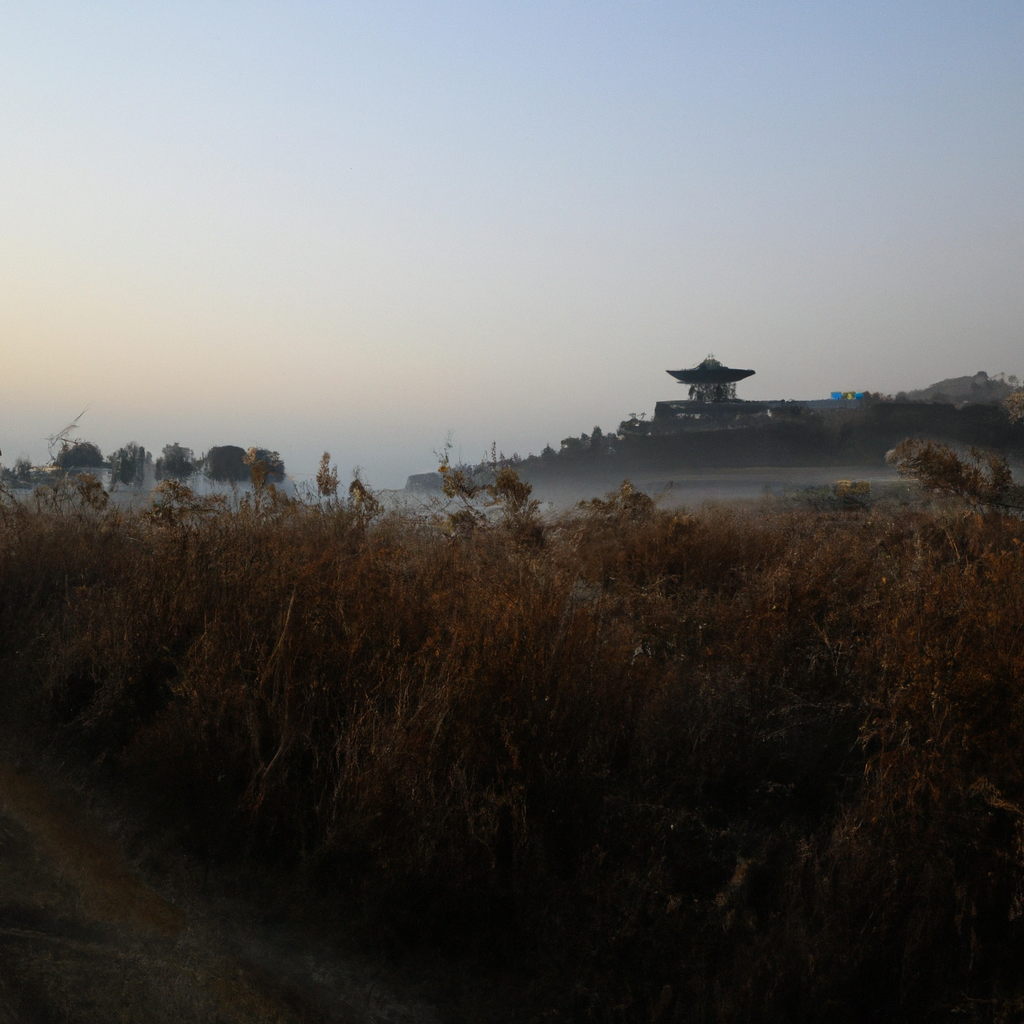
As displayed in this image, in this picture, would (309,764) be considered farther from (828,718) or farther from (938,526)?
(938,526)

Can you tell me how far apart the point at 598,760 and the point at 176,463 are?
1361 centimetres

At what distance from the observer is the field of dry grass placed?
2.36 meters

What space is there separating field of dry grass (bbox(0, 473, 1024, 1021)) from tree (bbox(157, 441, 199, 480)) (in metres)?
9.73

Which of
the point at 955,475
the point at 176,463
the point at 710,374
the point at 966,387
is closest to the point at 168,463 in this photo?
the point at 176,463

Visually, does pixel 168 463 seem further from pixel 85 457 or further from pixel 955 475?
pixel 955 475

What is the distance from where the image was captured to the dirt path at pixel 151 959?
7.59 feet

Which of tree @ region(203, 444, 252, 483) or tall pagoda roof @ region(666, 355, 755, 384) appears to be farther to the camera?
tall pagoda roof @ region(666, 355, 755, 384)

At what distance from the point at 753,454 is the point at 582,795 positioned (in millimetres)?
27733

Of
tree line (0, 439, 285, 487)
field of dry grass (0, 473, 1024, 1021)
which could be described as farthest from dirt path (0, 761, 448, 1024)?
tree line (0, 439, 285, 487)

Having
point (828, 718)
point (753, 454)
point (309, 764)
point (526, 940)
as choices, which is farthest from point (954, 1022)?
point (753, 454)

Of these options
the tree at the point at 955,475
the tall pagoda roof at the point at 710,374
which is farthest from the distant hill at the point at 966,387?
the tree at the point at 955,475

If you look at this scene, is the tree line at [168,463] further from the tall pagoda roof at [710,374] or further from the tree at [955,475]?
the tall pagoda roof at [710,374]

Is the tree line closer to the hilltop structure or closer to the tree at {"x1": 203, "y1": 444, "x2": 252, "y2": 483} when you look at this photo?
the tree at {"x1": 203, "y1": 444, "x2": 252, "y2": 483}

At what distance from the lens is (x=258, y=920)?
2.69m
